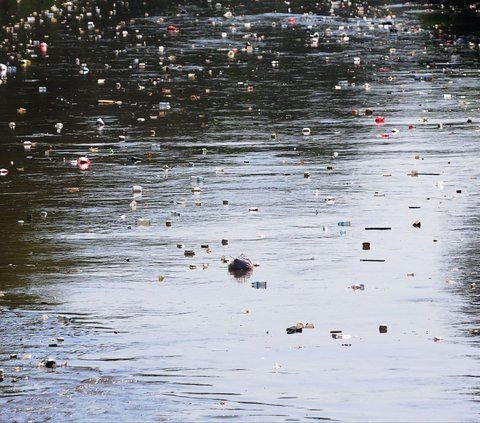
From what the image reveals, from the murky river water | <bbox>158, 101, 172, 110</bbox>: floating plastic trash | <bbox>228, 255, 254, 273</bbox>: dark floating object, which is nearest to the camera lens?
the murky river water

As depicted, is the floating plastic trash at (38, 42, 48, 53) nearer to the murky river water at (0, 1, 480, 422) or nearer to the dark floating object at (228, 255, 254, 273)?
the murky river water at (0, 1, 480, 422)

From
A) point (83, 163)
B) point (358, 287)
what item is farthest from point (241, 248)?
point (83, 163)

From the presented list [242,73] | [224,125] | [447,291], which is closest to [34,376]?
[447,291]

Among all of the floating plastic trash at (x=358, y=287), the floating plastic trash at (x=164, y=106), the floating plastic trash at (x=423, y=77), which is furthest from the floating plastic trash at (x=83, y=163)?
the floating plastic trash at (x=423, y=77)

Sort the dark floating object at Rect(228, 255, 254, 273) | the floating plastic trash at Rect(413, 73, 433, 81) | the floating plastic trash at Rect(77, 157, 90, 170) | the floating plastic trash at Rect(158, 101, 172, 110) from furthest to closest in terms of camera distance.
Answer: the floating plastic trash at Rect(413, 73, 433, 81) < the floating plastic trash at Rect(158, 101, 172, 110) < the floating plastic trash at Rect(77, 157, 90, 170) < the dark floating object at Rect(228, 255, 254, 273)

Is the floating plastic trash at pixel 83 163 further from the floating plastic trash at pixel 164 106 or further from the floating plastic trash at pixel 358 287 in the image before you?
the floating plastic trash at pixel 358 287

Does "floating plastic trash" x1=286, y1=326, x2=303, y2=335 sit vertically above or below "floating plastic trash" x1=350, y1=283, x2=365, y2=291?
below

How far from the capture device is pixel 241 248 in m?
11.8

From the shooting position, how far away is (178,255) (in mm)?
11578

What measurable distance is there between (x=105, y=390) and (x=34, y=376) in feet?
1.83

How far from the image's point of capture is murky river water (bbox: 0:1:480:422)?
8219mm

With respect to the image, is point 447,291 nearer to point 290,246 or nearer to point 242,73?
point 290,246

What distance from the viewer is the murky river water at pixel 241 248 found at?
27.0 ft

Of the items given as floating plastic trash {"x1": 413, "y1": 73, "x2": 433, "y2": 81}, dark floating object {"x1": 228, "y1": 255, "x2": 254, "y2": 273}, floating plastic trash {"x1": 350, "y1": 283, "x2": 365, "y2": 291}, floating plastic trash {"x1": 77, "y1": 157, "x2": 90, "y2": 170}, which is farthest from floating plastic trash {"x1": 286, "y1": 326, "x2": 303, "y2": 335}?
floating plastic trash {"x1": 413, "y1": 73, "x2": 433, "y2": 81}
